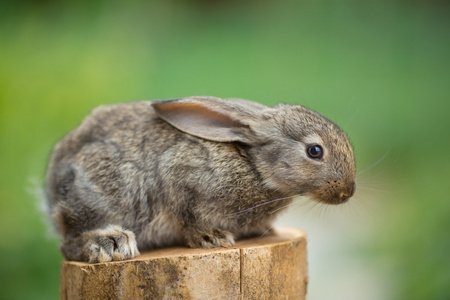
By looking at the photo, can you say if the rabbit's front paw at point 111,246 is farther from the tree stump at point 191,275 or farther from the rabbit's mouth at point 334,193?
the rabbit's mouth at point 334,193

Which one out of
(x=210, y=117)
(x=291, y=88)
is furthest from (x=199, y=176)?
(x=291, y=88)

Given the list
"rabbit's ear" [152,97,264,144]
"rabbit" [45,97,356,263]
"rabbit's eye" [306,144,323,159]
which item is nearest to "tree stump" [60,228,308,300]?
"rabbit" [45,97,356,263]

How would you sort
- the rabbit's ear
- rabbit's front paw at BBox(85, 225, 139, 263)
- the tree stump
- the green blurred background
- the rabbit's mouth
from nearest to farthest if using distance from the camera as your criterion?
the tree stump
rabbit's front paw at BBox(85, 225, 139, 263)
the rabbit's mouth
the rabbit's ear
the green blurred background

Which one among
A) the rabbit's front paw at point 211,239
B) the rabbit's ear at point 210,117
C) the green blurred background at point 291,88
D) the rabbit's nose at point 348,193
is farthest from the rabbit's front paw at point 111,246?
the green blurred background at point 291,88

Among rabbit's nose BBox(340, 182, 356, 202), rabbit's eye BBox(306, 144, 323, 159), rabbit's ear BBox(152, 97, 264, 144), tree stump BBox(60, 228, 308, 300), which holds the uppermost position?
rabbit's ear BBox(152, 97, 264, 144)

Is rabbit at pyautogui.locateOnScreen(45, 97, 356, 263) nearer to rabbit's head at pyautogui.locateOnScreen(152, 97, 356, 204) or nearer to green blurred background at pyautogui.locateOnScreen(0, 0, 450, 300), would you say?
rabbit's head at pyautogui.locateOnScreen(152, 97, 356, 204)

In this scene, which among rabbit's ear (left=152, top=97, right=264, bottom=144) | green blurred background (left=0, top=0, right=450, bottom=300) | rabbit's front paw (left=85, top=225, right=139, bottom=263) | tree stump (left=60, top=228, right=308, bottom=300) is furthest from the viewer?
green blurred background (left=0, top=0, right=450, bottom=300)

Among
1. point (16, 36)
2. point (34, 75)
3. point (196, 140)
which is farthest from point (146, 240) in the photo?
point (16, 36)
